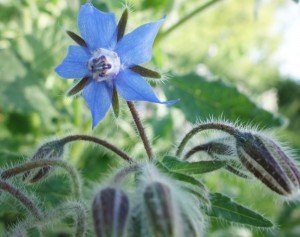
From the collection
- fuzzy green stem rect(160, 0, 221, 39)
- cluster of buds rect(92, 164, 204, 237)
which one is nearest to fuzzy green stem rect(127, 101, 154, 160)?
cluster of buds rect(92, 164, 204, 237)

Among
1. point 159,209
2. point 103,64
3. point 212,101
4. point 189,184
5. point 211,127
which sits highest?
point 212,101

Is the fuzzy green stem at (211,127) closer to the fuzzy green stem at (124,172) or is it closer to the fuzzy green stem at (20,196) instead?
the fuzzy green stem at (124,172)

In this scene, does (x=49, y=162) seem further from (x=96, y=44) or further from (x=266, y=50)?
(x=266, y=50)

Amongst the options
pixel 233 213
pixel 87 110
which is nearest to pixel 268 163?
pixel 233 213

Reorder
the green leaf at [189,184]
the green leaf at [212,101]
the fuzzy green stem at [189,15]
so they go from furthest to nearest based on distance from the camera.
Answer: the fuzzy green stem at [189,15] < the green leaf at [212,101] < the green leaf at [189,184]

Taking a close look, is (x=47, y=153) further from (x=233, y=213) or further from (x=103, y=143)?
(x=233, y=213)

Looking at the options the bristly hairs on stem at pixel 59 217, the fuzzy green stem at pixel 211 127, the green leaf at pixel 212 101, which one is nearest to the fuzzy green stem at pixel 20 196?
the bristly hairs on stem at pixel 59 217

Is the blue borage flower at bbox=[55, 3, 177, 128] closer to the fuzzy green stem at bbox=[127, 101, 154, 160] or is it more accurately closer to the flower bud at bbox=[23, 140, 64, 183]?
the fuzzy green stem at bbox=[127, 101, 154, 160]
